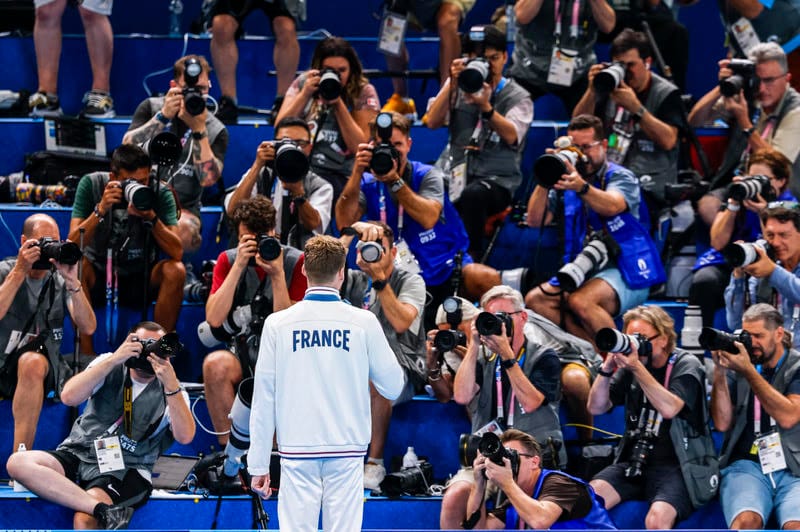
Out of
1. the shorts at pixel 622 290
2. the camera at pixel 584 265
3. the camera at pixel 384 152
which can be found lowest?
the shorts at pixel 622 290

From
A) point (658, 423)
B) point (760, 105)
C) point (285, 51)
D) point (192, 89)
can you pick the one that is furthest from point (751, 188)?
point (285, 51)

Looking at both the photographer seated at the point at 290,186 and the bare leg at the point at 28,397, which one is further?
the photographer seated at the point at 290,186

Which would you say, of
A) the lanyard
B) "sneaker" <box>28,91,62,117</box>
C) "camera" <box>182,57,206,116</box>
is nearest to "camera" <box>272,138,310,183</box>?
"camera" <box>182,57,206,116</box>

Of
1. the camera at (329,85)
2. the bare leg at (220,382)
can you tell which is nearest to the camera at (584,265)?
the camera at (329,85)

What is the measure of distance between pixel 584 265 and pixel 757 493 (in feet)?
4.49

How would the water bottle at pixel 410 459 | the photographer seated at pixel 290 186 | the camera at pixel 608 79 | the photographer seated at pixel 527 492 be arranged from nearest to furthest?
the photographer seated at pixel 527 492 < the water bottle at pixel 410 459 < the photographer seated at pixel 290 186 < the camera at pixel 608 79

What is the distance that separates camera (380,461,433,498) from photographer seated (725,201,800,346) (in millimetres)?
1580

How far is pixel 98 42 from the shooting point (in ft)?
24.4

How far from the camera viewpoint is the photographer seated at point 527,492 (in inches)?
192

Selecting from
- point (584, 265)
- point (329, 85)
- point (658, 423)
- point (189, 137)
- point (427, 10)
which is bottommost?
point (658, 423)

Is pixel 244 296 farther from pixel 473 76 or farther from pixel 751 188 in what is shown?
pixel 751 188

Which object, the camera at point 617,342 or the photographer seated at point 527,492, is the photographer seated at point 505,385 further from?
the camera at point 617,342

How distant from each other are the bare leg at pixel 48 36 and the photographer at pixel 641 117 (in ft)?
9.70

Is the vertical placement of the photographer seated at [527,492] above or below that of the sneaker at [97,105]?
below
